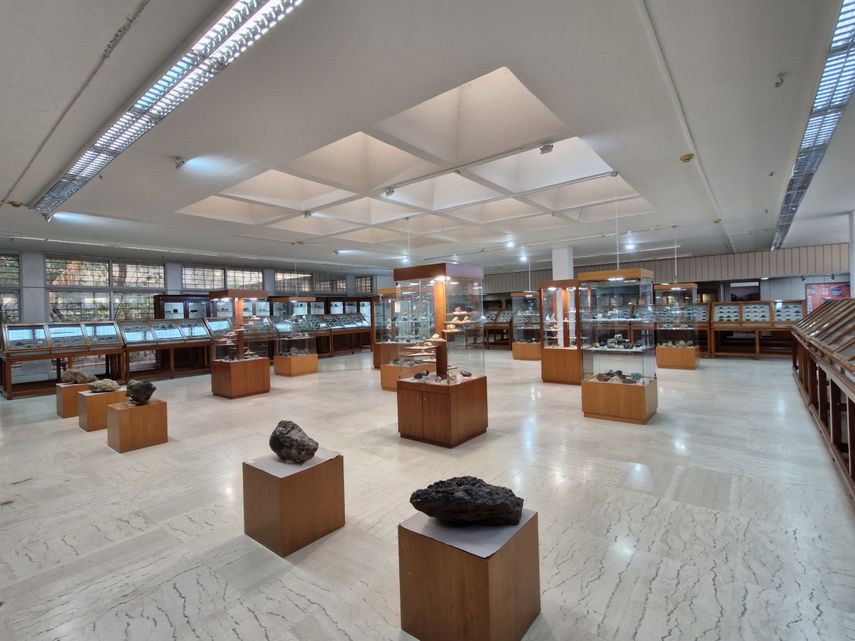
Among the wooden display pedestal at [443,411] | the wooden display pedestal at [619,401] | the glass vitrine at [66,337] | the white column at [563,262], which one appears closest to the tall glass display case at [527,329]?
the white column at [563,262]

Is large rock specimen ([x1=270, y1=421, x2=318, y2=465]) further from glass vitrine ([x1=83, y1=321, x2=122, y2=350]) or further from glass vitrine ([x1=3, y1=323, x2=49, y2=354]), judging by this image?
glass vitrine ([x1=83, y1=321, x2=122, y2=350])

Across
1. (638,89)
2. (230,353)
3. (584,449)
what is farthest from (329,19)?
(230,353)

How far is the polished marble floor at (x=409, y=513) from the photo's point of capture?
2.17 metres

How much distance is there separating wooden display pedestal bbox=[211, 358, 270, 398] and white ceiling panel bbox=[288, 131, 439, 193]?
4.65 m

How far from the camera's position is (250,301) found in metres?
10.3

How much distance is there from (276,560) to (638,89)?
477cm

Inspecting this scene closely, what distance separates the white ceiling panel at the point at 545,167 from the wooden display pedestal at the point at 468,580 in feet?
16.0

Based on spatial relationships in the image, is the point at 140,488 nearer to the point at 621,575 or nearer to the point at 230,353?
Answer: the point at 621,575

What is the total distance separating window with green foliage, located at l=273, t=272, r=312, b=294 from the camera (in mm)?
17656

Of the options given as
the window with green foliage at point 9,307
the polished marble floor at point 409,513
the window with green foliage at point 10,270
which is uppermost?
the window with green foliage at point 10,270

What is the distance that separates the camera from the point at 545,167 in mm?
6316

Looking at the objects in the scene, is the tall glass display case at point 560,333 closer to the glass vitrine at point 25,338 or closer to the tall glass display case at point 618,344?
the tall glass display case at point 618,344

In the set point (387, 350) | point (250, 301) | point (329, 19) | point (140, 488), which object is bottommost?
point (140, 488)

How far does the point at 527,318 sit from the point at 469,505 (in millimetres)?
12087
